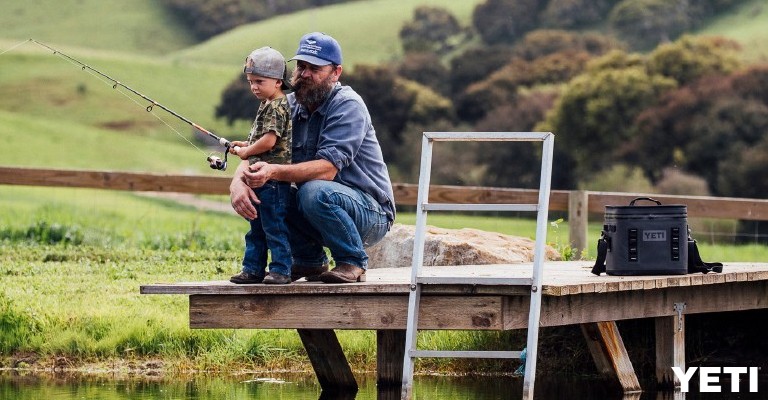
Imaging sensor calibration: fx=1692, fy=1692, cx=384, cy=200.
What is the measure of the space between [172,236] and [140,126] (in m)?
Answer: 45.9

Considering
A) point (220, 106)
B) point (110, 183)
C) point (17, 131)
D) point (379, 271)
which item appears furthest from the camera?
point (220, 106)

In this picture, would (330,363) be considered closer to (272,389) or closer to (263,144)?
(272,389)

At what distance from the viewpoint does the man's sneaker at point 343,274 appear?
8797 millimetres

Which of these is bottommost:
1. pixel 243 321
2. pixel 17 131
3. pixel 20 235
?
pixel 243 321

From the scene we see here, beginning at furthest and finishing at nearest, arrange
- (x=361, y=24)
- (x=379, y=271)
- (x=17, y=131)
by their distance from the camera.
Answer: (x=361, y=24)
(x=17, y=131)
(x=379, y=271)

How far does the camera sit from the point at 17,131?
2194 inches

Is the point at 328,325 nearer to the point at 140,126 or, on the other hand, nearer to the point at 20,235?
the point at 20,235

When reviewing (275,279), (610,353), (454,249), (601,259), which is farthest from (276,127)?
(454,249)

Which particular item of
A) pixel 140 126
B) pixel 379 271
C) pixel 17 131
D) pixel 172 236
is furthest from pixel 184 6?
pixel 379 271

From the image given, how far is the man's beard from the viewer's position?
29.2 ft

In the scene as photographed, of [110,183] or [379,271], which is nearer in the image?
[379,271]

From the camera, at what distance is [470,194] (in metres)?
16.6

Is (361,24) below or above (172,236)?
above

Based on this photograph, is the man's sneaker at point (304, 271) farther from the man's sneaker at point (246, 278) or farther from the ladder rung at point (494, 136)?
the ladder rung at point (494, 136)
